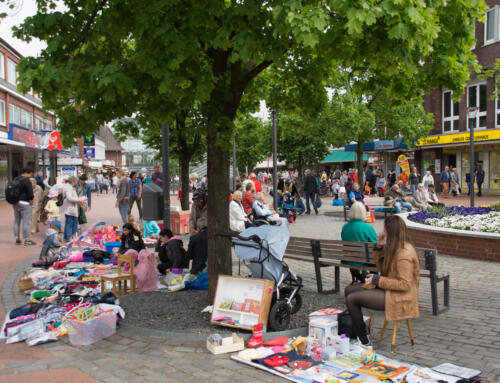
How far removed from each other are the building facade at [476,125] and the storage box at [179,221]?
1745 cm

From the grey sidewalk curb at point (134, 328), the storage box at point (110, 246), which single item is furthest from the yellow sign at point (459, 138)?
the grey sidewalk curb at point (134, 328)

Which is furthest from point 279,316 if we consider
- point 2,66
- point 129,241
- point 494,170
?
point 2,66

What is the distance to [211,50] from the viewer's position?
648 centimetres

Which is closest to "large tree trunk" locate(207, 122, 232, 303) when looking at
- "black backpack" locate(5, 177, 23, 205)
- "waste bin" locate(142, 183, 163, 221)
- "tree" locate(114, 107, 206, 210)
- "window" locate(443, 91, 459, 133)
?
"waste bin" locate(142, 183, 163, 221)

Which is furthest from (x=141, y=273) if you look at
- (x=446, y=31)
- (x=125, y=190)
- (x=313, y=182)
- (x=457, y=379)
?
(x=313, y=182)

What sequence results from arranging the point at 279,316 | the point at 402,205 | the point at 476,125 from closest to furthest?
the point at 279,316 → the point at 402,205 → the point at 476,125

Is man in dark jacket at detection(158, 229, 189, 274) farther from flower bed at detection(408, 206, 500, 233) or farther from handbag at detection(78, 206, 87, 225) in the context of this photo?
handbag at detection(78, 206, 87, 225)

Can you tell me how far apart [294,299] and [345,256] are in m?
1.14

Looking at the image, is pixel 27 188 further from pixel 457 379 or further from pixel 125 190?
pixel 457 379

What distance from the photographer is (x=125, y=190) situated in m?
14.8

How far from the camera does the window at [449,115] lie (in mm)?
31188

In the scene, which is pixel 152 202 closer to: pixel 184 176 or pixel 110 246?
pixel 110 246

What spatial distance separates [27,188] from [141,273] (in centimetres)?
678

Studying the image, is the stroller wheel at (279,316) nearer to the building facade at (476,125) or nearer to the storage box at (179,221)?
the storage box at (179,221)
